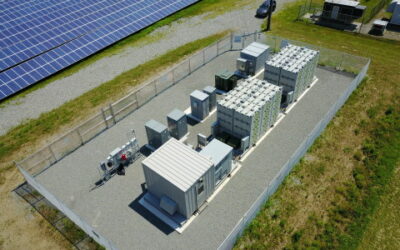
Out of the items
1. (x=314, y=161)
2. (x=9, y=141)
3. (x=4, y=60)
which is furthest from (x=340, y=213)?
(x=4, y=60)

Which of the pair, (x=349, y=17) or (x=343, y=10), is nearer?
(x=349, y=17)

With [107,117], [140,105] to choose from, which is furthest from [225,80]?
[107,117]

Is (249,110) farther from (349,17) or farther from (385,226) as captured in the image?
(349,17)

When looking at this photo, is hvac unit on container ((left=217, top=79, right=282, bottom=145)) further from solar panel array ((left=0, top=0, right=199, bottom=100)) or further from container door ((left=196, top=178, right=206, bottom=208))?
solar panel array ((left=0, top=0, right=199, bottom=100))

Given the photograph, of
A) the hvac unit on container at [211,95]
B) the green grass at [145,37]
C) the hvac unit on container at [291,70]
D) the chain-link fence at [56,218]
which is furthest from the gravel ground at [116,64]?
the hvac unit on container at [291,70]

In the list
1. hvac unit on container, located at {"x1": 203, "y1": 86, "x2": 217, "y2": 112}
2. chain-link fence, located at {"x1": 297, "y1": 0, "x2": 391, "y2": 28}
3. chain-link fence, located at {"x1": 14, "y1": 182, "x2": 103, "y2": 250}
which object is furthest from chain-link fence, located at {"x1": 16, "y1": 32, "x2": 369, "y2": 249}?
chain-link fence, located at {"x1": 297, "y1": 0, "x2": 391, "y2": 28}

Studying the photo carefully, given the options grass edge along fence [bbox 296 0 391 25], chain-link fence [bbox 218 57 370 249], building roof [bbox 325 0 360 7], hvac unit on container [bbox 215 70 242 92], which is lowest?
chain-link fence [bbox 218 57 370 249]
